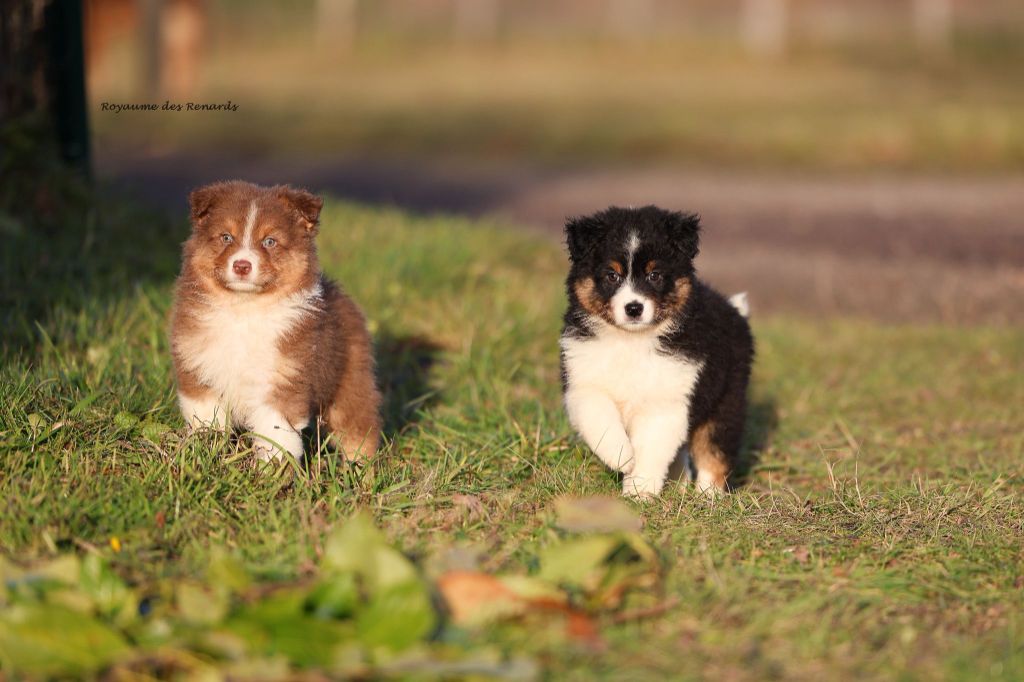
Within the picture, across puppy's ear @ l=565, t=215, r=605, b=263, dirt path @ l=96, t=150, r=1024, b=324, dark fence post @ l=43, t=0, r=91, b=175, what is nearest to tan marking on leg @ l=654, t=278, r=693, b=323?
puppy's ear @ l=565, t=215, r=605, b=263

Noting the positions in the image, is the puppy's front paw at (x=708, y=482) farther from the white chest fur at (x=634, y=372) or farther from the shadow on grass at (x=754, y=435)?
the white chest fur at (x=634, y=372)

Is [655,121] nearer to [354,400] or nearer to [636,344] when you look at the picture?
[636,344]

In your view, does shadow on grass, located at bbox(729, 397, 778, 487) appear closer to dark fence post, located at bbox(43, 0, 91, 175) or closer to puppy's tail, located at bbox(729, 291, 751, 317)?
puppy's tail, located at bbox(729, 291, 751, 317)

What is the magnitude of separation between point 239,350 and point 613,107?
1603cm

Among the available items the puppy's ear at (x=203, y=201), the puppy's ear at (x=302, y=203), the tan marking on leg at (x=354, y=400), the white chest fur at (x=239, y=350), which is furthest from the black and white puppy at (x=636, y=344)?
the puppy's ear at (x=203, y=201)

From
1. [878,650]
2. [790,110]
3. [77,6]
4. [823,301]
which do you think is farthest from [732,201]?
[878,650]

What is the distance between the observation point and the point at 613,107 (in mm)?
20078

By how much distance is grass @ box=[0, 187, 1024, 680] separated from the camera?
3703 mm

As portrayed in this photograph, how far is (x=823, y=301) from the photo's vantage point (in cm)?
1003

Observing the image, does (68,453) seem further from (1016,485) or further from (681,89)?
(681,89)

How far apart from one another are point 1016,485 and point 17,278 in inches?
203

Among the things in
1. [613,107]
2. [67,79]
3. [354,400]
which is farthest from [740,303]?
[613,107]

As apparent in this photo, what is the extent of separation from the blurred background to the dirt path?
0.13 feet

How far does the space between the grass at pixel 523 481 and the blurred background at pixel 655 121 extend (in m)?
2.31
